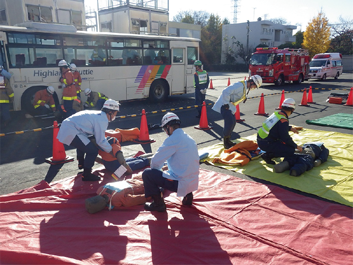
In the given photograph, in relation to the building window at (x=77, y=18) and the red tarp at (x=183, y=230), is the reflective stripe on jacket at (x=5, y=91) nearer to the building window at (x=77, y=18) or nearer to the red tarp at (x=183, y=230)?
the red tarp at (x=183, y=230)

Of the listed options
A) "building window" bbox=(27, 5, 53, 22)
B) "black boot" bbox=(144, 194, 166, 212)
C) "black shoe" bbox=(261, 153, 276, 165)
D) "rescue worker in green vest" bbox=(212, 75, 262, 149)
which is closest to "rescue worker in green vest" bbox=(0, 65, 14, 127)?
"rescue worker in green vest" bbox=(212, 75, 262, 149)

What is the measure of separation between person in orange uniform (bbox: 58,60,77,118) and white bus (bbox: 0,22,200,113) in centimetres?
86

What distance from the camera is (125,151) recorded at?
7.64 m

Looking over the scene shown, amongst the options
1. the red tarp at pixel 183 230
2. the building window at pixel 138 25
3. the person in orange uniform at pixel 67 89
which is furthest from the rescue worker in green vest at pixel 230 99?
the building window at pixel 138 25

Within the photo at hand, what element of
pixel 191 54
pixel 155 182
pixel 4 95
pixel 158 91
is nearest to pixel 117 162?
pixel 155 182

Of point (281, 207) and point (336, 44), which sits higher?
point (336, 44)

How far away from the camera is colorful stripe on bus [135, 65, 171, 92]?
14.4 meters

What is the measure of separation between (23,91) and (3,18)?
39.1 ft

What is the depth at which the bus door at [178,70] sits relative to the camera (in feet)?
51.7

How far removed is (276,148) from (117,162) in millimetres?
3219

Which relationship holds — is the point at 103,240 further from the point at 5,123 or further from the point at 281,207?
the point at 5,123

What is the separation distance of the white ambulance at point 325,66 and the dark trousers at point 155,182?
2854 centimetres

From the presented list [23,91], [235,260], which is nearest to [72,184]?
[235,260]

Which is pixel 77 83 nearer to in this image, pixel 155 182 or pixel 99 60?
pixel 99 60
